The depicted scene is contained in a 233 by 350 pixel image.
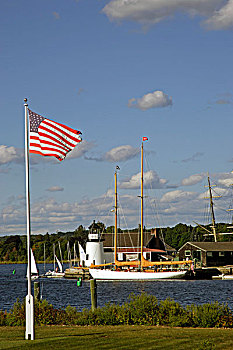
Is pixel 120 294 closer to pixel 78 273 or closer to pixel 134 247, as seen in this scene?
pixel 78 273

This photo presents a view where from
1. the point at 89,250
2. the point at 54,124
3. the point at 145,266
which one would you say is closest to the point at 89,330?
the point at 54,124

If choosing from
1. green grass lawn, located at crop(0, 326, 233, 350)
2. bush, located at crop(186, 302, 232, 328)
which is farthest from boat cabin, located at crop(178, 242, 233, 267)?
green grass lawn, located at crop(0, 326, 233, 350)

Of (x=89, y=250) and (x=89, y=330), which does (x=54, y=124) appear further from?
(x=89, y=250)

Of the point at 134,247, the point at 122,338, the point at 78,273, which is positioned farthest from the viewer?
A: the point at 134,247

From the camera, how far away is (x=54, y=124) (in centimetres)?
2183

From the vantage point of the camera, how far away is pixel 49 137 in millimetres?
21703

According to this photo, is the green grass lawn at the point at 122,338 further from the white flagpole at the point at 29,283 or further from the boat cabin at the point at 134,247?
the boat cabin at the point at 134,247

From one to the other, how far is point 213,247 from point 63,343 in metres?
102

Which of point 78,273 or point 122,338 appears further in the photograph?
point 78,273

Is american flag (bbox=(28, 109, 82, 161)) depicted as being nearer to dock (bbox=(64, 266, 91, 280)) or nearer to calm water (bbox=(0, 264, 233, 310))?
calm water (bbox=(0, 264, 233, 310))

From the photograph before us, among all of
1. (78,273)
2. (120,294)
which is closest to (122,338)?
(120,294)

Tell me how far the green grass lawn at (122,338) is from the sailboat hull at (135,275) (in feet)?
255

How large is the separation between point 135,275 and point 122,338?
81.6m

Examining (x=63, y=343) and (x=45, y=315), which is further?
(x=45, y=315)
